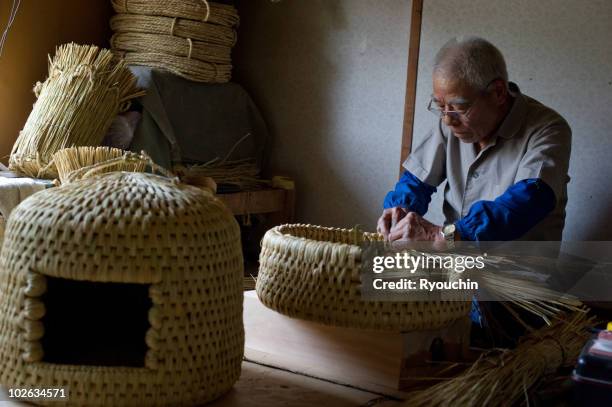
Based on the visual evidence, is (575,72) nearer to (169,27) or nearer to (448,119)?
(448,119)

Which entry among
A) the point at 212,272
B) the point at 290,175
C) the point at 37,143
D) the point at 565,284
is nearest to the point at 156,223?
the point at 212,272

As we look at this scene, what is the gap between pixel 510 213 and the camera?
223cm

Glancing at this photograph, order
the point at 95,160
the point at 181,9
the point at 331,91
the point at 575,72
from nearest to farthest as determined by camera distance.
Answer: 1. the point at 95,160
2. the point at 575,72
3. the point at 181,9
4. the point at 331,91

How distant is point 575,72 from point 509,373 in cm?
185

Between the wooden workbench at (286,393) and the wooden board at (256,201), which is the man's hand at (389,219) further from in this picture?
the wooden board at (256,201)

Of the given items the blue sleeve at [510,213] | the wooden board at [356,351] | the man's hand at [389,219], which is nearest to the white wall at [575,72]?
the blue sleeve at [510,213]

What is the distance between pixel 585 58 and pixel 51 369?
2.38 m

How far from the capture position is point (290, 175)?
13.3 ft

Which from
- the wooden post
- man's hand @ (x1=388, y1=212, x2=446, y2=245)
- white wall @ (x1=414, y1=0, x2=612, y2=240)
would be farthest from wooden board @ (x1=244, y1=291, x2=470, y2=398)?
the wooden post

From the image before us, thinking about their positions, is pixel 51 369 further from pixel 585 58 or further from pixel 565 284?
pixel 585 58

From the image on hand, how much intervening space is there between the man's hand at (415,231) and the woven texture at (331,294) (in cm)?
66

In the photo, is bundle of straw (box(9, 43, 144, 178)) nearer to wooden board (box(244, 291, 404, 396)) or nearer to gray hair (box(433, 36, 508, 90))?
gray hair (box(433, 36, 508, 90))

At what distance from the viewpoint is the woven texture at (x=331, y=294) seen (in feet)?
4.65

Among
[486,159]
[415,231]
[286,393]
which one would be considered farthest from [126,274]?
[486,159]
